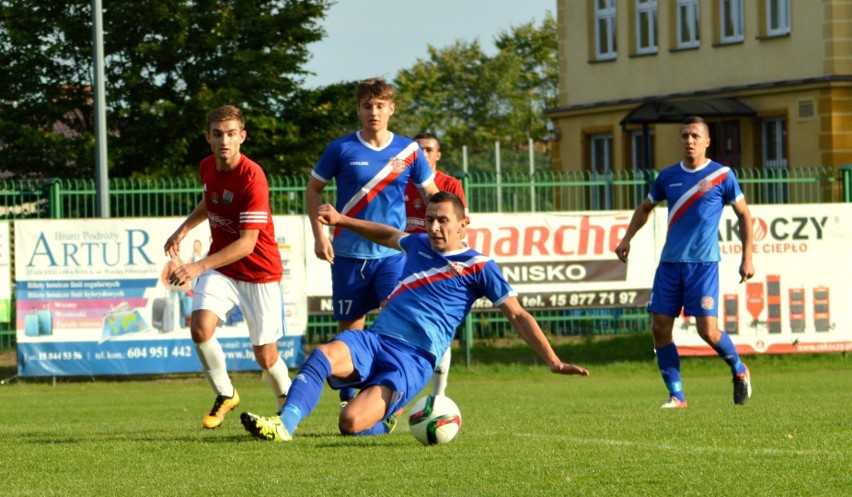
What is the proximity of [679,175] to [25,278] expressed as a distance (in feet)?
28.9

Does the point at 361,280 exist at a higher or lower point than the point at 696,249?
lower

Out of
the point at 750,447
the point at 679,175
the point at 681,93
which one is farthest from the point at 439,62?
the point at 750,447

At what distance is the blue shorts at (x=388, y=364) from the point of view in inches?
360

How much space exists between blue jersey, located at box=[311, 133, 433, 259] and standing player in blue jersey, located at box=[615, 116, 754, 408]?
2668 mm

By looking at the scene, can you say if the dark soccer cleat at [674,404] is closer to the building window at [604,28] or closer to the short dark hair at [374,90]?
the short dark hair at [374,90]

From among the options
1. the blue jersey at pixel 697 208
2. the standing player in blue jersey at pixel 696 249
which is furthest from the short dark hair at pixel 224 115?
the blue jersey at pixel 697 208

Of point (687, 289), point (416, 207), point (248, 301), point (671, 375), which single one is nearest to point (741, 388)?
point (671, 375)

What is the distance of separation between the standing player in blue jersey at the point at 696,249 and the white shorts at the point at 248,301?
3.56 meters

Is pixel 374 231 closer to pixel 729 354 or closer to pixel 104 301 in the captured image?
pixel 729 354

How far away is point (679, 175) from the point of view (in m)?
13.2

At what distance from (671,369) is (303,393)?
5220mm

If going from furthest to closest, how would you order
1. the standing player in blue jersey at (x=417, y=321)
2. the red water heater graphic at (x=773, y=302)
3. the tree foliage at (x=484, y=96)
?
the tree foliage at (x=484, y=96), the red water heater graphic at (x=773, y=302), the standing player in blue jersey at (x=417, y=321)

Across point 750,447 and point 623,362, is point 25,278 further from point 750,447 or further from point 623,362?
point 750,447

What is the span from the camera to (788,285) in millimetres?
20297
